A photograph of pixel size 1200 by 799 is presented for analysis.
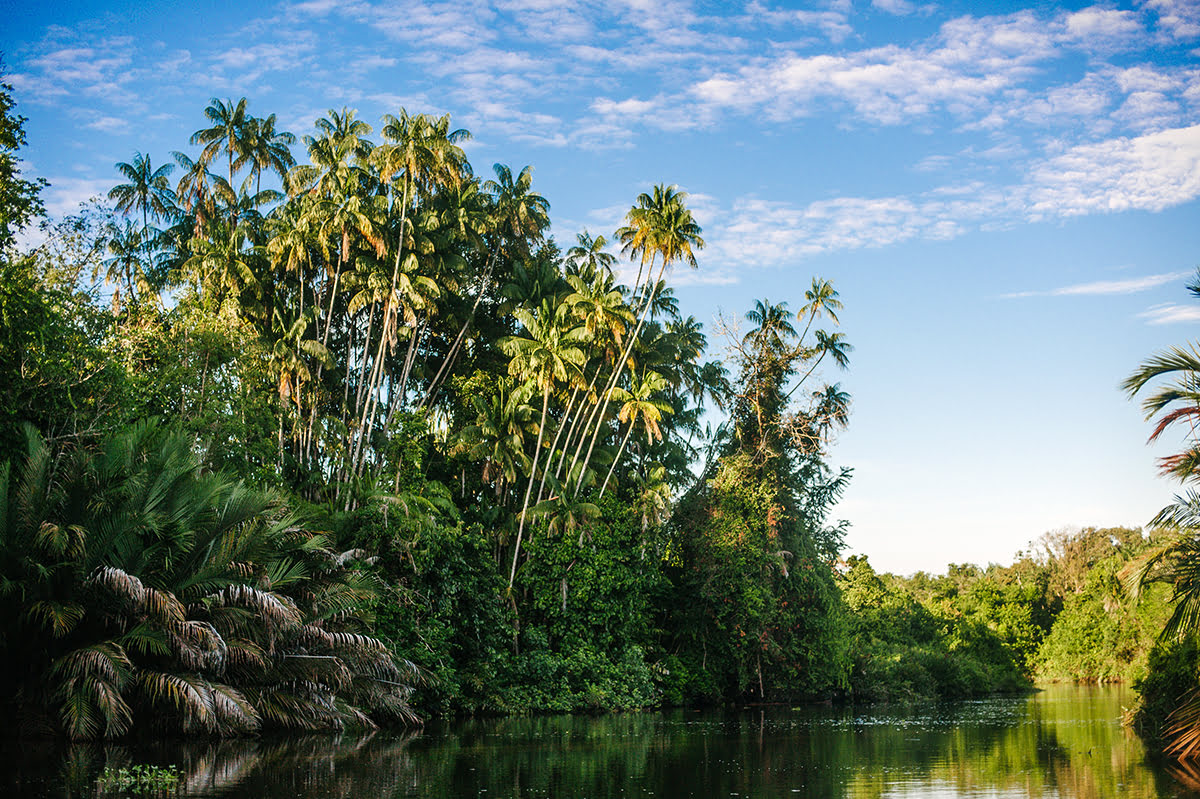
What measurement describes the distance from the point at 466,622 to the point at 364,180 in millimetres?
17896

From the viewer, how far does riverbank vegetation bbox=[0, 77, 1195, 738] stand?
16000 mm

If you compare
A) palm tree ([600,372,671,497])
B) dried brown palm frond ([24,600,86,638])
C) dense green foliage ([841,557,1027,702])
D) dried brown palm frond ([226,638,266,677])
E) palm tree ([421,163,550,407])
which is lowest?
dense green foliage ([841,557,1027,702])

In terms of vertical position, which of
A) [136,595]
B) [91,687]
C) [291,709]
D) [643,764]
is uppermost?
[136,595]

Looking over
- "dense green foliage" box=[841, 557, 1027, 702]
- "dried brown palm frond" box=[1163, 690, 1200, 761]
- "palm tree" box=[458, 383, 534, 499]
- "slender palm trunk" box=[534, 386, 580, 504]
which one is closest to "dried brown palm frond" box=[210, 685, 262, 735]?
"dried brown palm frond" box=[1163, 690, 1200, 761]

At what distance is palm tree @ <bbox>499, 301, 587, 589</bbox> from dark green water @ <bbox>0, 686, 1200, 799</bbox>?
14365mm

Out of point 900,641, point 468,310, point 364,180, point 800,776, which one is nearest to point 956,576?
point 900,641

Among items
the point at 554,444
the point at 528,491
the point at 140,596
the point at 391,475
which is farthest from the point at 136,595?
the point at 554,444

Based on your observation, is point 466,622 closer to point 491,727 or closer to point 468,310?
point 491,727

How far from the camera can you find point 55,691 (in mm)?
15125

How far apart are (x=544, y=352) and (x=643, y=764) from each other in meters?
21.7

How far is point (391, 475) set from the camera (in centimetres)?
2942

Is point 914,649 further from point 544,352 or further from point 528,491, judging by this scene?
point 544,352

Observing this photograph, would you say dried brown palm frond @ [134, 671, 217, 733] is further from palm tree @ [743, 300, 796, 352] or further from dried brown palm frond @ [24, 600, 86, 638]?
palm tree @ [743, 300, 796, 352]

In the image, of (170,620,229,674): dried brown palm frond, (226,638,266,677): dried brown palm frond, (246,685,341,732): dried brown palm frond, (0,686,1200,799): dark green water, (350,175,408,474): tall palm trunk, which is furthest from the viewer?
(350,175,408,474): tall palm trunk
